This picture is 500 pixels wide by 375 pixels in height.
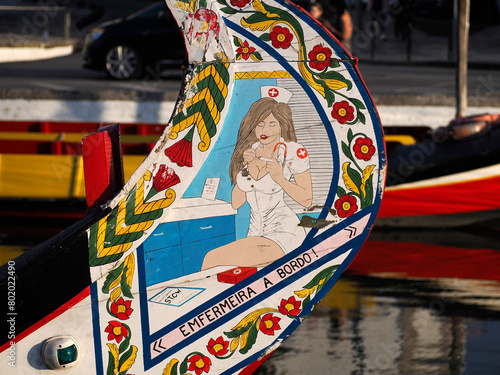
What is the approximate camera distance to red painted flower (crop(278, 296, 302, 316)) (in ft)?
9.22

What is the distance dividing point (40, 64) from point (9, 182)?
1058 cm

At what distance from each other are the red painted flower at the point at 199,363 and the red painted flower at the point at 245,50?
1.09 metres

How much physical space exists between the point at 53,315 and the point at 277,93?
3.65 feet

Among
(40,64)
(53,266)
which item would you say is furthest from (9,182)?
(40,64)

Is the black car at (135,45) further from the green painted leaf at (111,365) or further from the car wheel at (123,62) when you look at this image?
the green painted leaf at (111,365)

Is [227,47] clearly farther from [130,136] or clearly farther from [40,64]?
[40,64]

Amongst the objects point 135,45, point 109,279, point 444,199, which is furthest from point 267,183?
point 135,45

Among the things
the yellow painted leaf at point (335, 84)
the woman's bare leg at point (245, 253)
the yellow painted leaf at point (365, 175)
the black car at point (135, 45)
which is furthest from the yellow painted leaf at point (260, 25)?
the black car at point (135, 45)

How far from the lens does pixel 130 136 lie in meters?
8.48

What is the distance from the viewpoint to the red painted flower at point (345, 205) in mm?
2797

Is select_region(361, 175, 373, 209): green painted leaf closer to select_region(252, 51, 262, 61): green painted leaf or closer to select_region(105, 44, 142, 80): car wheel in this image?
select_region(252, 51, 262, 61): green painted leaf

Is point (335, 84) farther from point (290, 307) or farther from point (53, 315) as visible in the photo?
point (53, 315)

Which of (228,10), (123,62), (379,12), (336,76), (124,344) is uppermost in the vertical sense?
(379,12)

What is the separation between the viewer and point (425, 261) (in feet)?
21.1
